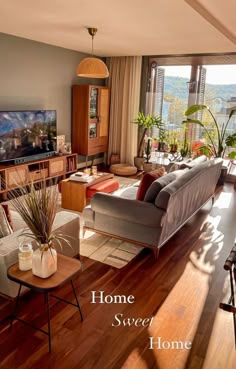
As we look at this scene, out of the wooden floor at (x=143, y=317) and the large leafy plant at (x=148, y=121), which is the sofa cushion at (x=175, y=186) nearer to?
the wooden floor at (x=143, y=317)

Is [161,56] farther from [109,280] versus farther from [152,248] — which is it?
[109,280]

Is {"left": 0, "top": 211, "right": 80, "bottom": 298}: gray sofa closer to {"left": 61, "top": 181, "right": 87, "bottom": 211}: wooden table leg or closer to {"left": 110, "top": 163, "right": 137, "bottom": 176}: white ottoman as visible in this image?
{"left": 61, "top": 181, "right": 87, "bottom": 211}: wooden table leg

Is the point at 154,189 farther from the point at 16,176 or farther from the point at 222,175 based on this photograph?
the point at 222,175

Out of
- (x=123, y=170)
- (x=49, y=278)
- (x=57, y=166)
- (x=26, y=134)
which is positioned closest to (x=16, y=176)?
(x=26, y=134)

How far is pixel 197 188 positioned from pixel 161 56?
386 centimetres

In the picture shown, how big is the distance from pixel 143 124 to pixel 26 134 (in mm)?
2459

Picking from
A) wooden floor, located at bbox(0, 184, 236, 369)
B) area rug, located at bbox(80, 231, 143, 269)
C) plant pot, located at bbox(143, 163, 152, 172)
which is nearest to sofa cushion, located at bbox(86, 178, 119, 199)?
area rug, located at bbox(80, 231, 143, 269)

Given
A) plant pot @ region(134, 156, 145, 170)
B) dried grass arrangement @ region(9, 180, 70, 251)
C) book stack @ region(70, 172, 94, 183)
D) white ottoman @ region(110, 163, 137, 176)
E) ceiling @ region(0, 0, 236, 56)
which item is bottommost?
white ottoman @ region(110, 163, 137, 176)

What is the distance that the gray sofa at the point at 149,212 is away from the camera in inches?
119

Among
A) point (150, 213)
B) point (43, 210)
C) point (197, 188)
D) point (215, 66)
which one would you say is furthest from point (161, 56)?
point (43, 210)

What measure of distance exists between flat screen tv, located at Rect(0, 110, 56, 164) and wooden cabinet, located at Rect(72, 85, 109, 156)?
824 millimetres

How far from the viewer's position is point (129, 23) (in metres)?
3.70

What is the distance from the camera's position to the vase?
193 centimetres

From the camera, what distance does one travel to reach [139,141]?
7.17m
